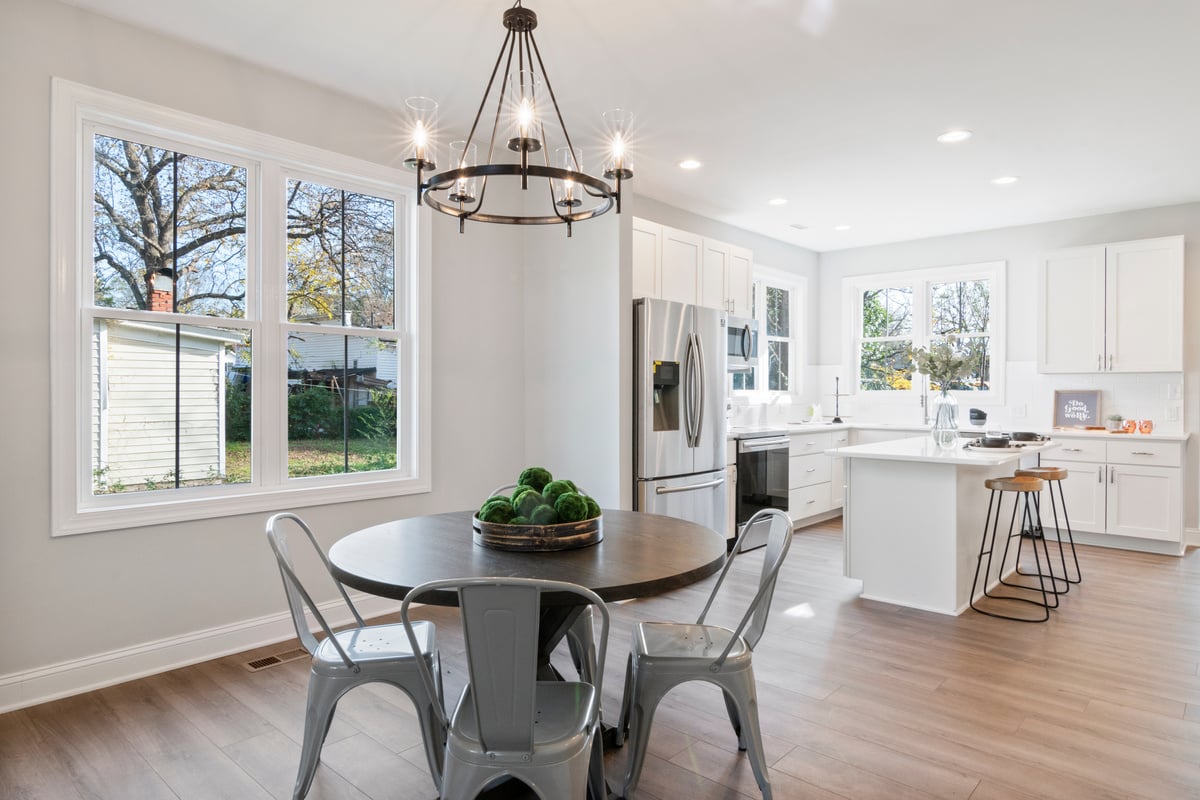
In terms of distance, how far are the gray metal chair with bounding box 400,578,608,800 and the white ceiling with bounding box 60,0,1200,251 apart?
2228mm

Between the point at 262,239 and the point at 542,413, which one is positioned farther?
the point at 542,413

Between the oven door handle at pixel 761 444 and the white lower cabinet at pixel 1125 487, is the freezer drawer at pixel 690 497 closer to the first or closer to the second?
the oven door handle at pixel 761 444

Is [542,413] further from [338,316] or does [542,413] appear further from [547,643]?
[547,643]

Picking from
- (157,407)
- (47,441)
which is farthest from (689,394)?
(47,441)

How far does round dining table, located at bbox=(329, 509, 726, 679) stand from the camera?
1.71m

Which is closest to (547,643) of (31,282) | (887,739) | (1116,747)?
(887,739)

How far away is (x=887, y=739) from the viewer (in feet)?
7.91

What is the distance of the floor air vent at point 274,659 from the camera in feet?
9.96

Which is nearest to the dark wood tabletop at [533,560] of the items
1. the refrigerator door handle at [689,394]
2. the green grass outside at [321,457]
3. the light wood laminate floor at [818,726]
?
the light wood laminate floor at [818,726]

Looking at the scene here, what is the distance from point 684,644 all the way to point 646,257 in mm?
2989

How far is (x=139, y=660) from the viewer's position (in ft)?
9.52

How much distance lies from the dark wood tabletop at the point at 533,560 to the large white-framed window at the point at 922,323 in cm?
483

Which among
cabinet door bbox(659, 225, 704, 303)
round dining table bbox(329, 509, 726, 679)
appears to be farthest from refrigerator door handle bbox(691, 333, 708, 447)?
round dining table bbox(329, 509, 726, 679)

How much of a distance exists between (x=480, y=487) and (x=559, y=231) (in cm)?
162
